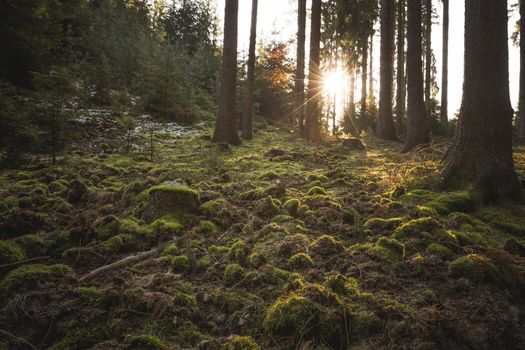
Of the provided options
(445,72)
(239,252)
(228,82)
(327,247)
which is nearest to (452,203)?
(327,247)

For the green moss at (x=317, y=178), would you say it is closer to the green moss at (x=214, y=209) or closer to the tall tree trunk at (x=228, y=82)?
the green moss at (x=214, y=209)

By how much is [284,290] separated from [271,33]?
2222 centimetres

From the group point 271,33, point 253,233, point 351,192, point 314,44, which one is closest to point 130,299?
point 253,233

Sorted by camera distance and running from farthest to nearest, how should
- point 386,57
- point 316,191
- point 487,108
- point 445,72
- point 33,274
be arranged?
point 445,72 → point 386,57 → point 316,191 → point 487,108 → point 33,274

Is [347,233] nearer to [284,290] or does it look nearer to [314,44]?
[284,290]

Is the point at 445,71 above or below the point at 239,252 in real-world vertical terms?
above

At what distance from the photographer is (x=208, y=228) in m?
4.40

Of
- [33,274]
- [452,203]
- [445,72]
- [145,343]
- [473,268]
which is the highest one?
[445,72]

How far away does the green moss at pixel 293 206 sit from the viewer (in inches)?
192

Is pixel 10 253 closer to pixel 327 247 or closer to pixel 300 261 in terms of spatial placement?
pixel 300 261

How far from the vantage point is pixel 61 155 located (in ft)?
26.3

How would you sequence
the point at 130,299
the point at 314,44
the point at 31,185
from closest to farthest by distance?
the point at 130,299 < the point at 31,185 < the point at 314,44

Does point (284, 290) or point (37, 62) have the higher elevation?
point (37, 62)

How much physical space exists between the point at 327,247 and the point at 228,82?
889cm
